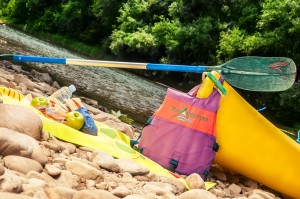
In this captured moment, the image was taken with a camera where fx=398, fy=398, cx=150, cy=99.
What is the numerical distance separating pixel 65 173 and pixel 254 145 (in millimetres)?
1962

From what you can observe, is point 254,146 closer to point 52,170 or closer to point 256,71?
point 256,71

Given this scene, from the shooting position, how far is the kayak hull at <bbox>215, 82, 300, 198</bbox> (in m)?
3.65

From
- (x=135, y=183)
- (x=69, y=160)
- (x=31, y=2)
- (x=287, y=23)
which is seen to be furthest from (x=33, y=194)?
(x=31, y=2)

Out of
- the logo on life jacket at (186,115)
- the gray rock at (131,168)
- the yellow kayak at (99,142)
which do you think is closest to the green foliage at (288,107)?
the logo on life jacket at (186,115)

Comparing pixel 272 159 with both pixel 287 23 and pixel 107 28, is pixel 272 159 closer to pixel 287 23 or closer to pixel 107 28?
pixel 287 23

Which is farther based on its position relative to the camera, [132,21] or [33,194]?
[132,21]

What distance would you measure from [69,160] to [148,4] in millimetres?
22861

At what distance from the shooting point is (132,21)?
2506 cm

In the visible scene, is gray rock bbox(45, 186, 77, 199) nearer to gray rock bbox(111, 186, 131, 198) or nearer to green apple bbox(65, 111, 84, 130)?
gray rock bbox(111, 186, 131, 198)

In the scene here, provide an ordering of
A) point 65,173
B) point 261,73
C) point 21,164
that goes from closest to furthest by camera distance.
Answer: point 21,164 < point 65,173 < point 261,73

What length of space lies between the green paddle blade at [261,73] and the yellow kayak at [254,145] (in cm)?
26

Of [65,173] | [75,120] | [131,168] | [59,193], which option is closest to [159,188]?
[131,168]

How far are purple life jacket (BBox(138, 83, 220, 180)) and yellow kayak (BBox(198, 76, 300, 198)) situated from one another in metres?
0.12

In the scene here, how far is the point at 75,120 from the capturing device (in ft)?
11.6
